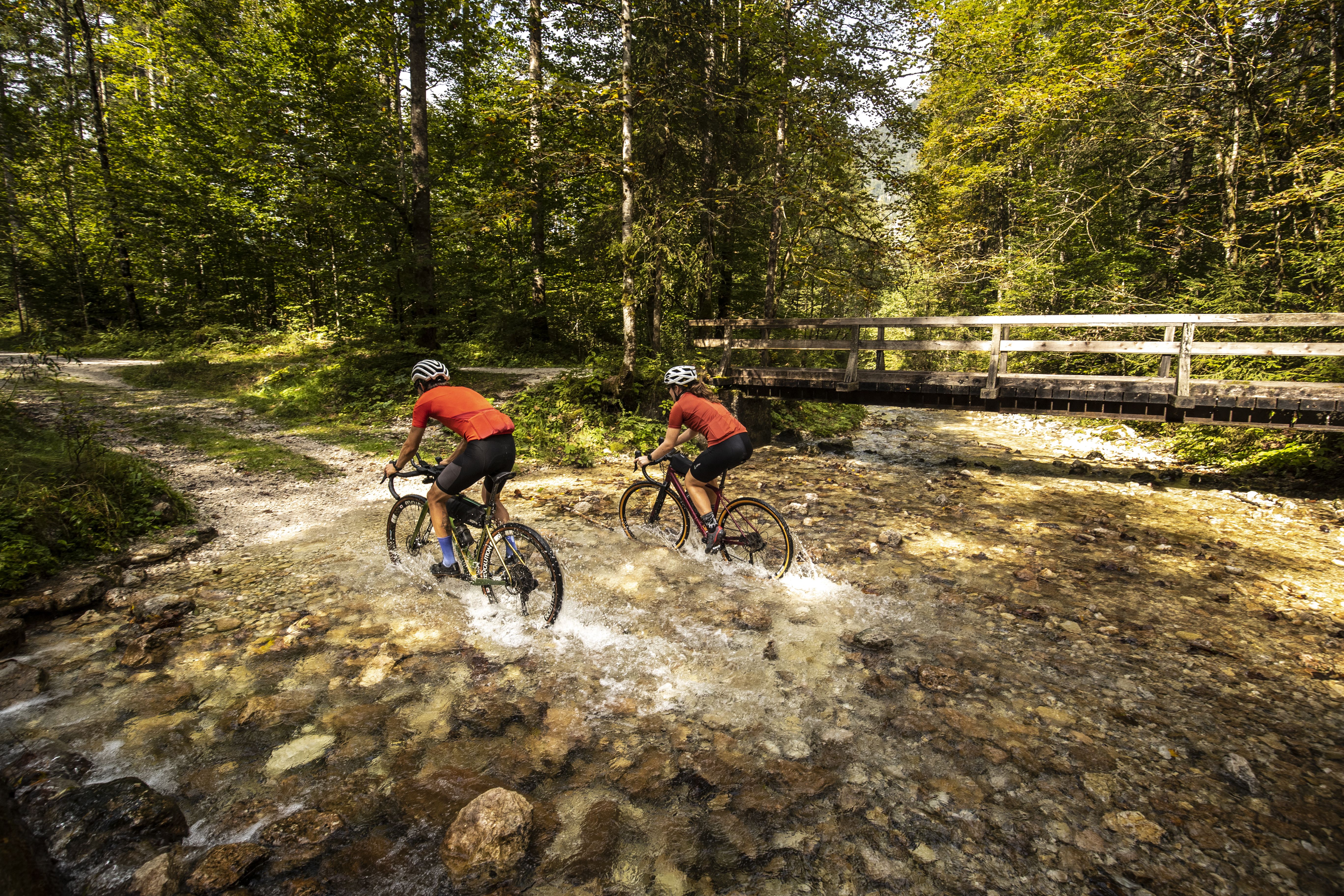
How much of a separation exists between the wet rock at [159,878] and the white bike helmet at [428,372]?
3596 mm

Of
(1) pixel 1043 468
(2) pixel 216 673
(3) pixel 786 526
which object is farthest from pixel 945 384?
(2) pixel 216 673

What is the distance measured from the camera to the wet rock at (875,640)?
200 inches

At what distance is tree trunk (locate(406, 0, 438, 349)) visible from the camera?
14320mm

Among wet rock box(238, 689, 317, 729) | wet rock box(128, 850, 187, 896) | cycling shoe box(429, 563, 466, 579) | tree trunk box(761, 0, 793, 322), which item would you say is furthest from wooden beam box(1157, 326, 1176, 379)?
wet rock box(128, 850, 187, 896)

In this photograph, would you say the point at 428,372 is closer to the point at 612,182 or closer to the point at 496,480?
the point at 496,480

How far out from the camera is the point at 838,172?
15.4 meters

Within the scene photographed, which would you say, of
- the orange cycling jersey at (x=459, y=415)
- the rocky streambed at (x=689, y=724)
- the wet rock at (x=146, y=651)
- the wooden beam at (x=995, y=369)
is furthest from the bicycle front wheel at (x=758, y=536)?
the wooden beam at (x=995, y=369)

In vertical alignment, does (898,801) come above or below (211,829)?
below

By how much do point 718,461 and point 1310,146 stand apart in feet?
43.6

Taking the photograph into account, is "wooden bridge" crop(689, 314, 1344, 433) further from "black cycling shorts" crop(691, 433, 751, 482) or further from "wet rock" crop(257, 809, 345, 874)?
"wet rock" crop(257, 809, 345, 874)

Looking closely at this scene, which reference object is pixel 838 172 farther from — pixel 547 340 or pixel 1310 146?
pixel 547 340

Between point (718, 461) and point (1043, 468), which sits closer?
point (718, 461)

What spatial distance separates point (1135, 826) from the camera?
3.19 metres

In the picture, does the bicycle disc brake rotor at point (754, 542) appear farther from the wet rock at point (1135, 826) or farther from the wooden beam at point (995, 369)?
the wooden beam at point (995, 369)
